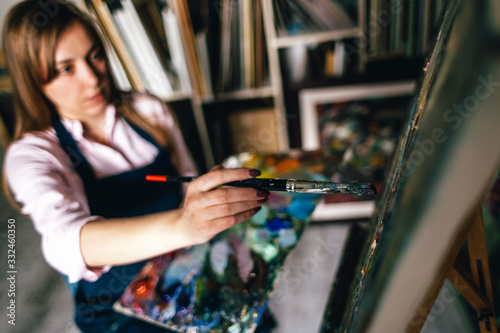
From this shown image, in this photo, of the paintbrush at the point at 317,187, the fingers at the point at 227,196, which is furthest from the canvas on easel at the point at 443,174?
the fingers at the point at 227,196

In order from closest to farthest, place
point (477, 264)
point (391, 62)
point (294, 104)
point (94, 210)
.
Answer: point (477, 264) < point (94, 210) < point (391, 62) < point (294, 104)

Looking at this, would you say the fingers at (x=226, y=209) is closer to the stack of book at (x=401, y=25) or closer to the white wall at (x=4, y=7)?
the white wall at (x=4, y=7)

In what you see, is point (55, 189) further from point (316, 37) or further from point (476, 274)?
point (316, 37)

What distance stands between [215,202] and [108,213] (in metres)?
0.46

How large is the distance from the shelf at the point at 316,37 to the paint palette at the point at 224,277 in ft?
2.80

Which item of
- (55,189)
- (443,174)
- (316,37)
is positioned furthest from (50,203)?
(316,37)

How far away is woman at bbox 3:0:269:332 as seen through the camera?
1.84ft

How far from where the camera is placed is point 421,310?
0.39m

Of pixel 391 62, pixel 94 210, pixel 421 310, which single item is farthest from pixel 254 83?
pixel 421 310

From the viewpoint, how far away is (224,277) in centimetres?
69

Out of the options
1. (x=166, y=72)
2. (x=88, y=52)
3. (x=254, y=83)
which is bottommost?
(x=254, y=83)

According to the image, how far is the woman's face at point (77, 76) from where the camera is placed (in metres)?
0.61

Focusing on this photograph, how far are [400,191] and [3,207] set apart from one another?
881 millimetres

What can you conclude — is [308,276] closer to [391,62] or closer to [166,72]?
[391,62]
